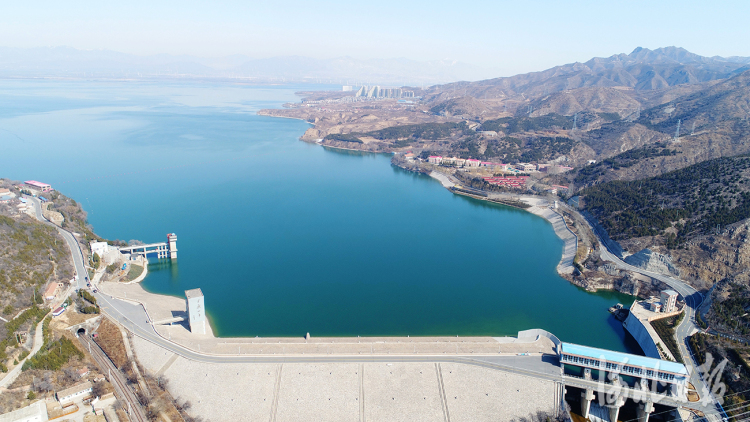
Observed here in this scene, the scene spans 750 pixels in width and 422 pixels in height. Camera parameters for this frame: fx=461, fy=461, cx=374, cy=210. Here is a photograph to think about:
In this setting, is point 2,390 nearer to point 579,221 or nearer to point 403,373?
point 403,373

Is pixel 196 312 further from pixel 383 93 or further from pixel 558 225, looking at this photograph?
pixel 383 93

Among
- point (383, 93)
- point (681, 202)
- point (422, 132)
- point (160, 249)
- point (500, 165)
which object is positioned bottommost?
point (160, 249)

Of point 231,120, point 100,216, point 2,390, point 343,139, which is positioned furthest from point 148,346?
point 231,120

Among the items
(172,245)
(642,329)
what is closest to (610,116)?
(642,329)

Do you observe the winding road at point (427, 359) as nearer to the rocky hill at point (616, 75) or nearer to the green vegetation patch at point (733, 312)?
the green vegetation patch at point (733, 312)

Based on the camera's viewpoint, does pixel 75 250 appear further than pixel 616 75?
No
